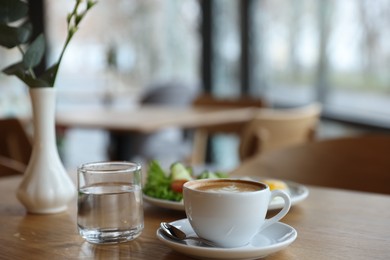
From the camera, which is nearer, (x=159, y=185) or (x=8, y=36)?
(x=8, y=36)

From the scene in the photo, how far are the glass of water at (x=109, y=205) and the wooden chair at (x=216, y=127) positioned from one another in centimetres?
292

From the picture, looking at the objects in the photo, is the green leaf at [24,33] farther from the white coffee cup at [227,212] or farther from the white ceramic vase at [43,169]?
the white coffee cup at [227,212]

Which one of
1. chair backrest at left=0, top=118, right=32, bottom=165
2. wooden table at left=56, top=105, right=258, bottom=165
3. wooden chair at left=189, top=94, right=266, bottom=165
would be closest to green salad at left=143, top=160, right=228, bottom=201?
chair backrest at left=0, top=118, right=32, bottom=165

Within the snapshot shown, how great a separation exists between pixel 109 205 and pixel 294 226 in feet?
→ 1.06

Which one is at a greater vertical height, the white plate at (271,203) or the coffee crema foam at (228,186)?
the coffee crema foam at (228,186)

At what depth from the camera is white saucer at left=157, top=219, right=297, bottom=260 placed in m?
0.77

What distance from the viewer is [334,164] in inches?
63.7

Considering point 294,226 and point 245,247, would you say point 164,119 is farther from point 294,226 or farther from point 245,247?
point 245,247

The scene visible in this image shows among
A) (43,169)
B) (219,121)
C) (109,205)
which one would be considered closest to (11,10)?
(43,169)

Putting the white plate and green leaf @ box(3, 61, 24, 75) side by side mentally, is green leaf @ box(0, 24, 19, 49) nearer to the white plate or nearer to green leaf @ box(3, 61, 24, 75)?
green leaf @ box(3, 61, 24, 75)

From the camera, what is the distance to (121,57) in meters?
6.55

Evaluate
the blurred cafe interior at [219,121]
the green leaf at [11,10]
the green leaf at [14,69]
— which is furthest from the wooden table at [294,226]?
the green leaf at [11,10]

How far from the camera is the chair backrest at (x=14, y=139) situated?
8.09 ft

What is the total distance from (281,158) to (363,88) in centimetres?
216
